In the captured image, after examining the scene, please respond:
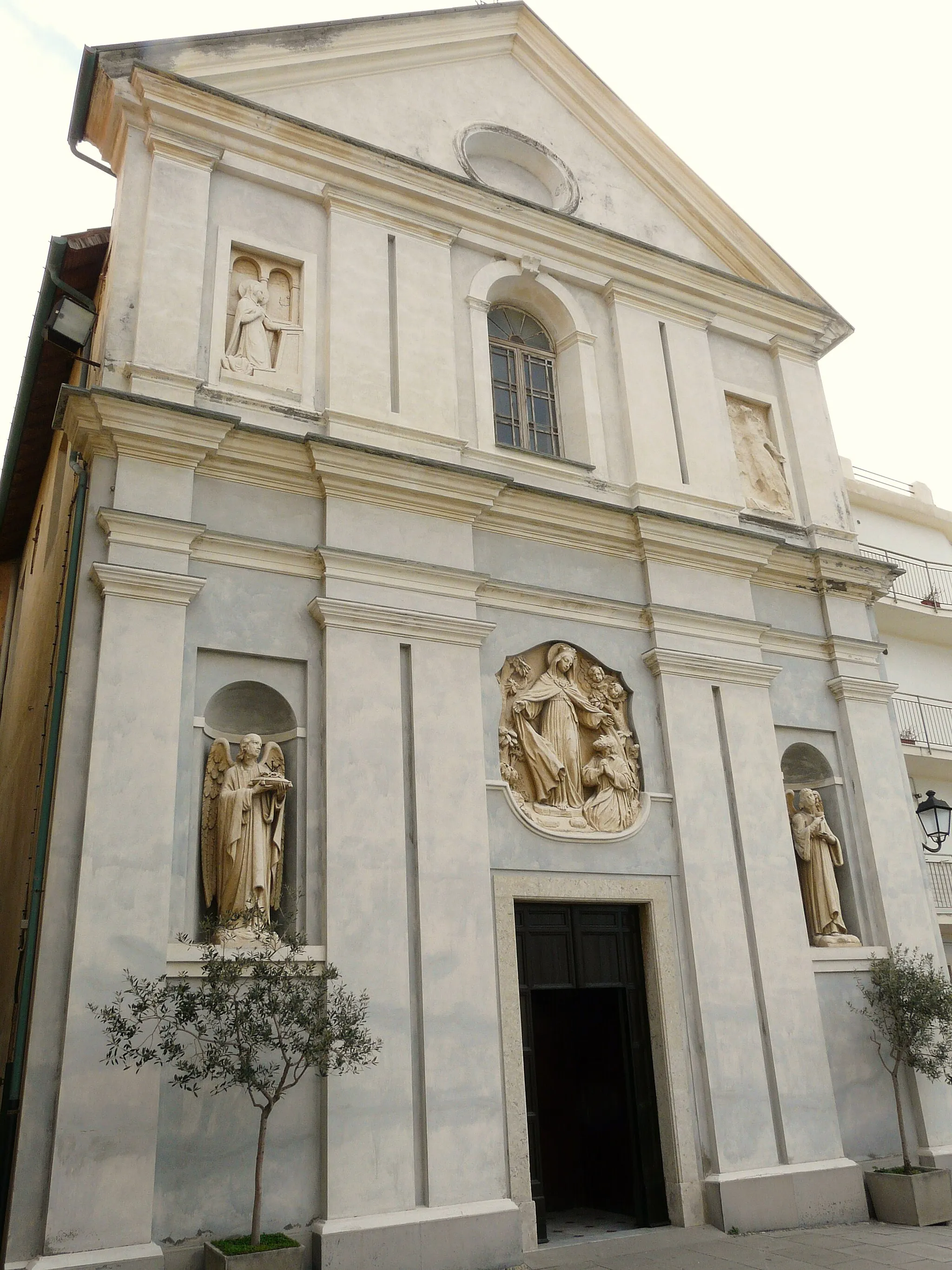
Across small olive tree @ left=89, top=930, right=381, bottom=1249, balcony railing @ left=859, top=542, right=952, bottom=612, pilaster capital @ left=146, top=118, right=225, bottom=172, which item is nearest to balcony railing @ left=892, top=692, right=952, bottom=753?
balcony railing @ left=859, top=542, right=952, bottom=612

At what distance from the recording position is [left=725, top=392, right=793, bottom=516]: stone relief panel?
14961mm

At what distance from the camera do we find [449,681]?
1118cm

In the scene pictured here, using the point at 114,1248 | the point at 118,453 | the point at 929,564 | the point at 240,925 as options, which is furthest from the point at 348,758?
the point at 929,564

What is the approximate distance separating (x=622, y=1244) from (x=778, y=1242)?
148 cm

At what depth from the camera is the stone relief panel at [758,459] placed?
1496 centimetres

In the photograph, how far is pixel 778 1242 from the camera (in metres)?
10.2

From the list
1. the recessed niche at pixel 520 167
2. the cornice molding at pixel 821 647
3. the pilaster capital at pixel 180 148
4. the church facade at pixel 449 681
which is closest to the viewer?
the church facade at pixel 449 681

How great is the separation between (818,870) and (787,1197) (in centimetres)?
360

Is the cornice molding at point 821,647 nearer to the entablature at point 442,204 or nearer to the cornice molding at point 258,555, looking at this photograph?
the entablature at point 442,204

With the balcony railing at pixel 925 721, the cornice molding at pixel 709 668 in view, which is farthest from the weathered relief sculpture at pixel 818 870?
the balcony railing at pixel 925 721

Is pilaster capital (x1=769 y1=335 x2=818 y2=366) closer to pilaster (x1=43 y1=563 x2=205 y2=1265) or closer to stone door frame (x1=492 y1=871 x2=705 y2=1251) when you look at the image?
stone door frame (x1=492 y1=871 x2=705 y2=1251)

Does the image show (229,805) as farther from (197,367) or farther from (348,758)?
(197,367)

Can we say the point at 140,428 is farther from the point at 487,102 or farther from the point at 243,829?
the point at 487,102

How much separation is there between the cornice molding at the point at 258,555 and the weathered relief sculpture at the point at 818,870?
21.2 feet
